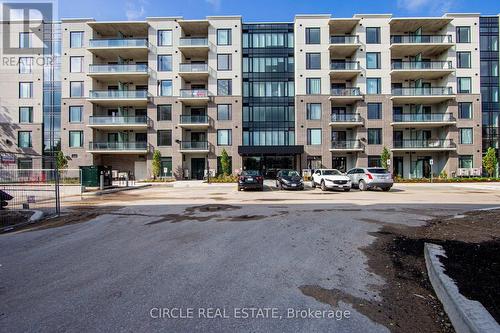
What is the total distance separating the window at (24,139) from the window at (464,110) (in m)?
55.3

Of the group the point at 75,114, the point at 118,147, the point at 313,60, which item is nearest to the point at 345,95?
the point at 313,60

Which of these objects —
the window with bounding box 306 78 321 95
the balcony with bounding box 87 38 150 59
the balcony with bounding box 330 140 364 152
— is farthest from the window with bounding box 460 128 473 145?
the balcony with bounding box 87 38 150 59

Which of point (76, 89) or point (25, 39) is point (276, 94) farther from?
point (25, 39)

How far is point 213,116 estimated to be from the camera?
34344mm

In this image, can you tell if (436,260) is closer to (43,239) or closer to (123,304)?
(123,304)

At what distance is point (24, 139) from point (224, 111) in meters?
26.7

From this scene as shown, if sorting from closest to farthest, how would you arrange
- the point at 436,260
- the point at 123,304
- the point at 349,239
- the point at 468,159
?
the point at 123,304 < the point at 436,260 < the point at 349,239 < the point at 468,159

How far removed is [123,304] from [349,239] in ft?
16.0

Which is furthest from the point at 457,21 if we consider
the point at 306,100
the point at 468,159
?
the point at 306,100

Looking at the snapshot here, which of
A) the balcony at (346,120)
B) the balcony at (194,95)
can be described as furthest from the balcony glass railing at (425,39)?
the balcony at (194,95)

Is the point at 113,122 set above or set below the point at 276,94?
below

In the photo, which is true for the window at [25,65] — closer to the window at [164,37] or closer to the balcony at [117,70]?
the balcony at [117,70]

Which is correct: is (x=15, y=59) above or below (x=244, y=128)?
above

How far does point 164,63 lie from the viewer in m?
34.5
